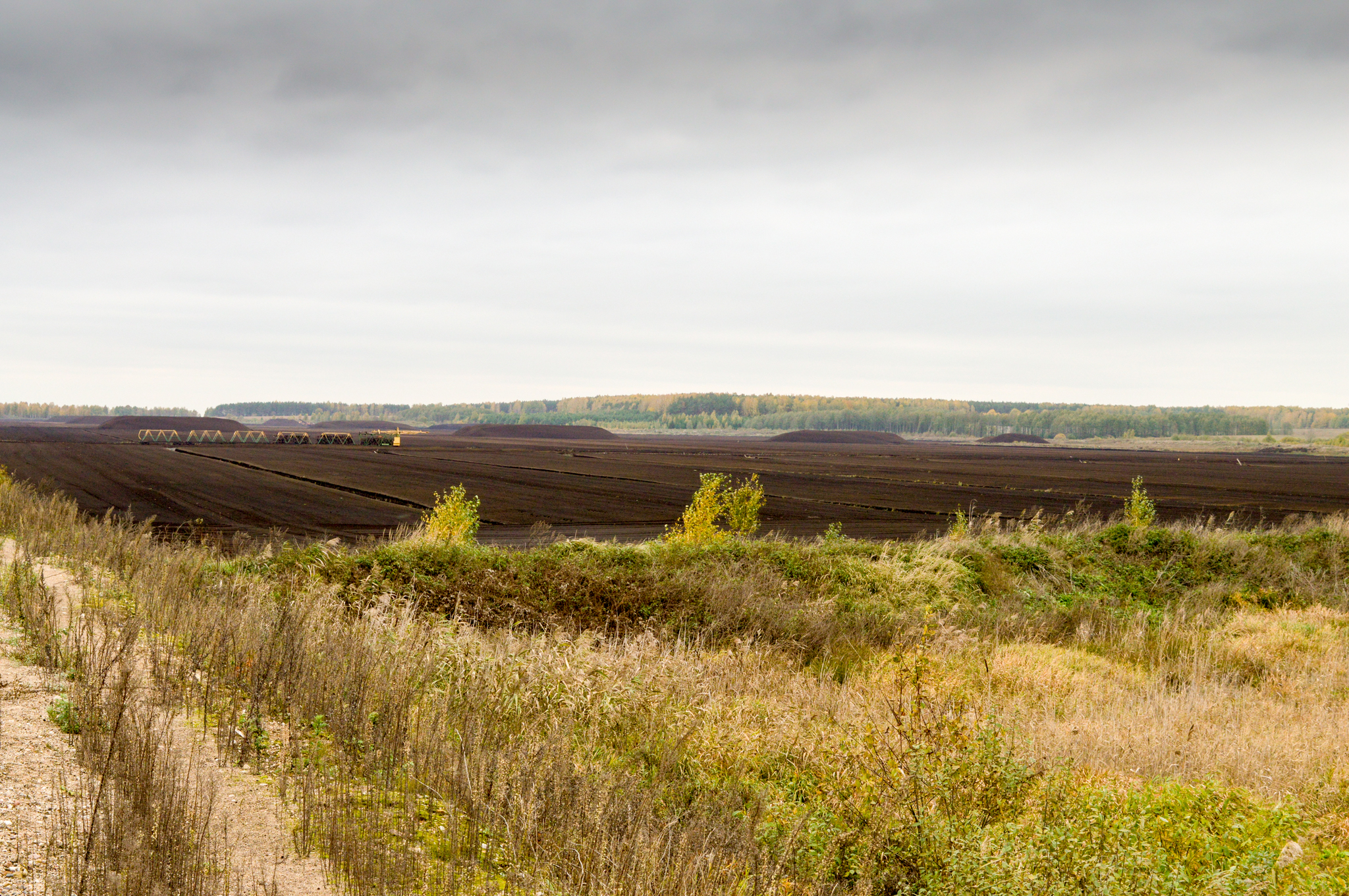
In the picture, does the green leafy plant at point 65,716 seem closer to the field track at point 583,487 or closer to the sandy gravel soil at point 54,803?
the sandy gravel soil at point 54,803

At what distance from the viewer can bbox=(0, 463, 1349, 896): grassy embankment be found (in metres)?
5.64

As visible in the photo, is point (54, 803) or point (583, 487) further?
point (583, 487)

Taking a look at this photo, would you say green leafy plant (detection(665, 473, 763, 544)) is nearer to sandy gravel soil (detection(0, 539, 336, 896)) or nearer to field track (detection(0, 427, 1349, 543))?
field track (detection(0, 427, 1349, 543))

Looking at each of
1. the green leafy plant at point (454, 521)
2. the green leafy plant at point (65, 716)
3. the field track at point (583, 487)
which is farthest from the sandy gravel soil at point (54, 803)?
the field track at point (583, 487)

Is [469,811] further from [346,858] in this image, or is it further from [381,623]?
[381,623]

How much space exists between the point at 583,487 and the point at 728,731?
166 ft

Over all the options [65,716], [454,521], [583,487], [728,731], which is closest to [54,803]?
[65,716]

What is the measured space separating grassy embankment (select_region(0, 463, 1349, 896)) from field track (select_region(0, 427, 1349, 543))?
1860 centimetres

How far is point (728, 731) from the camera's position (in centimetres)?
872

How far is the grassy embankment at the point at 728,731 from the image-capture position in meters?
5.64

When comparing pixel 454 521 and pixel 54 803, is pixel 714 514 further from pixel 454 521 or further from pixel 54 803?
pixel 54 803

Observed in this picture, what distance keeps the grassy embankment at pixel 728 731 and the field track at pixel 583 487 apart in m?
18.6

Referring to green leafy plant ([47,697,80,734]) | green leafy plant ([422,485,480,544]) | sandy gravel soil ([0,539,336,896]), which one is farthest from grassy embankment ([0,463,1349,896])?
green leafy plant ([422,485,480,544])

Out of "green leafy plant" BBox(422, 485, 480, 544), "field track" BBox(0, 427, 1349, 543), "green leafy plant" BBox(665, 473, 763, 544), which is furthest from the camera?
"field track" BBox(0, 427, 1349, 543)
